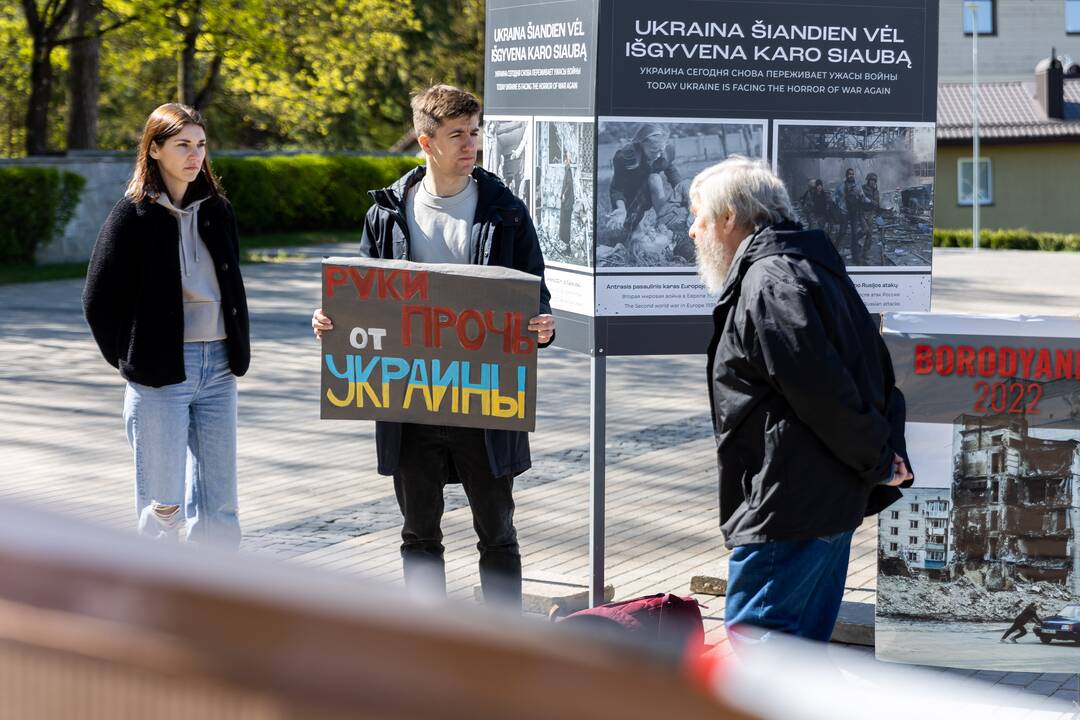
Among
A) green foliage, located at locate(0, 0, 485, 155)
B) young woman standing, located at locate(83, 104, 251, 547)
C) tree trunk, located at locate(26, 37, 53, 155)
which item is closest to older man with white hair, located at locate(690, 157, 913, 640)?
young woman standing, located at locate(83, 104, 251, 547)

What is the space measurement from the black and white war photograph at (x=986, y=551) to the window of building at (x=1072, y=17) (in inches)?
1957

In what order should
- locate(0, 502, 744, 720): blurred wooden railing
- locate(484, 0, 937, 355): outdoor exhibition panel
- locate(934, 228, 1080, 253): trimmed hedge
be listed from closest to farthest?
1. locate(0, 502, 744, 720): blurred wooden railing
2. locate(484, 0, 937, 355): outdoor exhibition panel
3. locate(934, 228, 1080, 253): trimmed hedge

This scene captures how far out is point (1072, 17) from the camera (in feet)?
164

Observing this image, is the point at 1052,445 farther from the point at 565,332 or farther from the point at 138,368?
the point at 138,368

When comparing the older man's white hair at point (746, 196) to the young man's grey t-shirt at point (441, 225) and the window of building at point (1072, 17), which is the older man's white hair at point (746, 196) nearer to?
the young man's grey t-shirt at point (441, 225)

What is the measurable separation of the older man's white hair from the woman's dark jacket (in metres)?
1.97

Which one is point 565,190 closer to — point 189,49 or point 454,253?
point 454,253

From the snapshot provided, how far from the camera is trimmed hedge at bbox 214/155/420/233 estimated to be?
29.0m

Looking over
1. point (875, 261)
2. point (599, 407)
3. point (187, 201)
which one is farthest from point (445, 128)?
point (875, 261)

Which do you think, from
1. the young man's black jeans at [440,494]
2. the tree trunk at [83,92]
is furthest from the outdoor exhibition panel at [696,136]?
the tree trunk at [83,92]

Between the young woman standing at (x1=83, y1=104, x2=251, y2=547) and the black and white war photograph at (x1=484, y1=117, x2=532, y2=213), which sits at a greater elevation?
the black and white war photograph at (x1=484, y1=117, x2=532, y2=213)

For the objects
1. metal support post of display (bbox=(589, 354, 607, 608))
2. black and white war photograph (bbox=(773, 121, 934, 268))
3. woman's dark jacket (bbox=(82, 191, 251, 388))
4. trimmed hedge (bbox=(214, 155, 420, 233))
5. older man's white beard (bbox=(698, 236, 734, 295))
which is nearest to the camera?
older man's white beard (bbox=(698, 236, 734, 295))

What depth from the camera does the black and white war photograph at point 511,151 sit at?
17.5ft

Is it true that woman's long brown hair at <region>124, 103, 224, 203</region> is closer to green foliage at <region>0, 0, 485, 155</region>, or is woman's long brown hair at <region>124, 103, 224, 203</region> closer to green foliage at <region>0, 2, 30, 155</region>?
green foliage at <region>0, 0, 485, 155</region>
